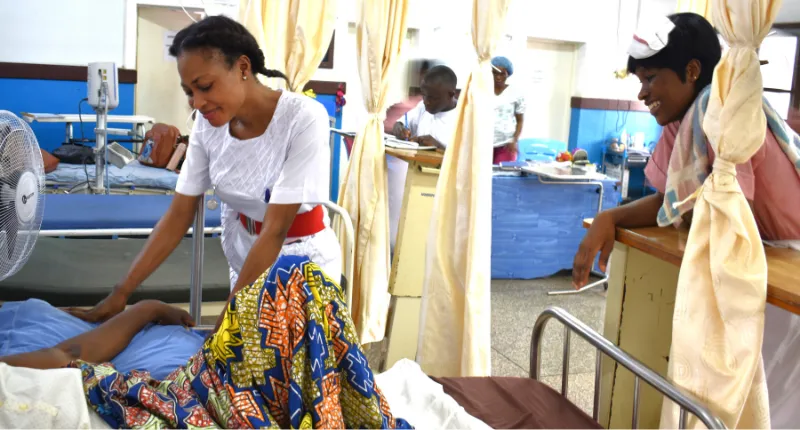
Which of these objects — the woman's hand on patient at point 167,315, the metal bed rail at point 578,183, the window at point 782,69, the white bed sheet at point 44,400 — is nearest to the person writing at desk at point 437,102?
the metal bed rail at point 578,183

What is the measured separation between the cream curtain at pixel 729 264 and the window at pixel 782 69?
5884 millimetres

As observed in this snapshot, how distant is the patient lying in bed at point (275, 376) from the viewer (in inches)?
59.3

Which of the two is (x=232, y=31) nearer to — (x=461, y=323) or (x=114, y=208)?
(x=461, y=323)

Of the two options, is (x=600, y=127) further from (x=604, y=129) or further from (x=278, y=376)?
(x=278, y=376)

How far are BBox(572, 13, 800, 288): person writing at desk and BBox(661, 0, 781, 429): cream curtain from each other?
0.42 ft

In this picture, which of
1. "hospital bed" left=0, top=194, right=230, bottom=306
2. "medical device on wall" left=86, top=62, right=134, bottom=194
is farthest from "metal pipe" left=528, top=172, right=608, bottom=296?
"medical device on wall" left=86, top=62, right=134, bottom=194

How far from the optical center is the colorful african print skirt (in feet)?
4.94

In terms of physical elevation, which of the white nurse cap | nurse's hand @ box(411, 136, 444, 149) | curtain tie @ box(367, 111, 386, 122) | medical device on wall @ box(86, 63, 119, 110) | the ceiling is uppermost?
the ceiling

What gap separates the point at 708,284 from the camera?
178 cm

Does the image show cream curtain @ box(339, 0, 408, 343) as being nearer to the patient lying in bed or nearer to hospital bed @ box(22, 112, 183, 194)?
the patient lying in bed

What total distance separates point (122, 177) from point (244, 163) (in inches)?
164

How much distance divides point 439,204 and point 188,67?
125 centimetres

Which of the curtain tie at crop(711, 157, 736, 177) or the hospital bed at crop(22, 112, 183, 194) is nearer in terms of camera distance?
the curtain tie at crop(711, 157, 736, 177)

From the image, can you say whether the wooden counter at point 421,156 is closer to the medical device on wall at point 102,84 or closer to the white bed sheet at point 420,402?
the white bed sheet at point 420,402
